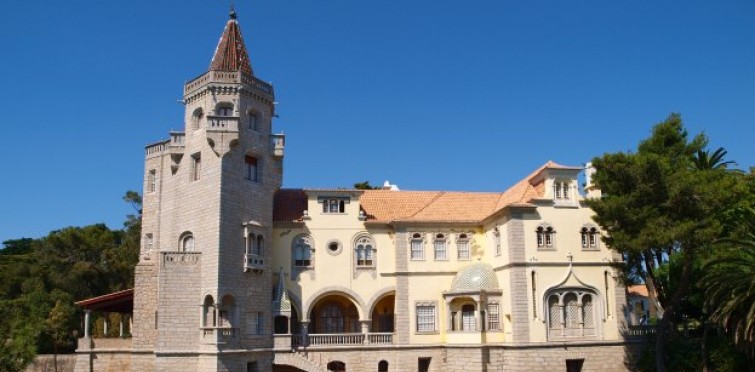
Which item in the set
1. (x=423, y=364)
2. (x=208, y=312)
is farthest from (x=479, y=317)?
(x=208, y=312)

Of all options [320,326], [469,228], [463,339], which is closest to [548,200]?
[469,228]

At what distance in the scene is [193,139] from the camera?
111ft

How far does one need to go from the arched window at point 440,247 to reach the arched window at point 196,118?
13.8m

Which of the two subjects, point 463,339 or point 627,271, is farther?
point 463,339

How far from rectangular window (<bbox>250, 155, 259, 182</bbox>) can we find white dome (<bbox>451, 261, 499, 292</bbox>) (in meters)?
11.7

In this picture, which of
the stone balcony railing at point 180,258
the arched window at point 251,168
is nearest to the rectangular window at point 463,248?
the arched window at point 251,168

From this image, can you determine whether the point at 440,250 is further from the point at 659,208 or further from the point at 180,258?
the point at 180,258

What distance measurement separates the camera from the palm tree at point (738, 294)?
25.7 m

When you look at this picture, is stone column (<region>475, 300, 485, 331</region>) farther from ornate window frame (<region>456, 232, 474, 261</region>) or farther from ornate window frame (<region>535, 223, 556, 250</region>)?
ornate window frame (<region>535, 223, 556, 250</region>)

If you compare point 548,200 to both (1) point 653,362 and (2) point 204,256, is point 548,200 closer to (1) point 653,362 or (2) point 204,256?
(1) point 653,362

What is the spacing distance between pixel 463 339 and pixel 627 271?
8.70 meters

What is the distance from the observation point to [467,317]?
35250mm

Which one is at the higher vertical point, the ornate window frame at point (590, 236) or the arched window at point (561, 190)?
the arched window at point (561, 190)

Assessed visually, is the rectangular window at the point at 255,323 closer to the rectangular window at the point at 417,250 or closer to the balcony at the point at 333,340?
the balcony at the point at 333,340
